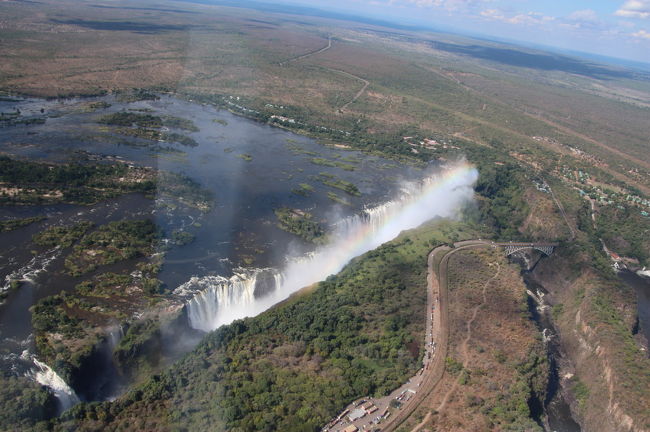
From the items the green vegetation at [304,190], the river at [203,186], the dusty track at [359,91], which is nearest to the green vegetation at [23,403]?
the river at [203,186]

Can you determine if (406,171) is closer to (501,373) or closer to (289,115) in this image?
(289,115)

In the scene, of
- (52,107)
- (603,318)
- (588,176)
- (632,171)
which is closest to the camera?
(603,318)

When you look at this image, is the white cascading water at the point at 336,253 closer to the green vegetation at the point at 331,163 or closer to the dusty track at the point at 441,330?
the dusty track at the point at 441,330

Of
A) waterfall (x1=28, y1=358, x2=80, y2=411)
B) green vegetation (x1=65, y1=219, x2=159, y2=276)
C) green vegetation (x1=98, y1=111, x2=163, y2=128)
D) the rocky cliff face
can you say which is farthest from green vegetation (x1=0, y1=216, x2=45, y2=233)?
the rocky cliff face

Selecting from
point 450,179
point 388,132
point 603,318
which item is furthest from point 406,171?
point 603,318

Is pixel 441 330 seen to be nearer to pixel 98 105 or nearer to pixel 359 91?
pixel 98 105

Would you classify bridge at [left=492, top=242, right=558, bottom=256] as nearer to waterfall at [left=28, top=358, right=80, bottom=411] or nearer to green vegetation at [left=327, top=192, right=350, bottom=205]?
green vegetation at [left=327, top=192, right=350, bottom=205]
